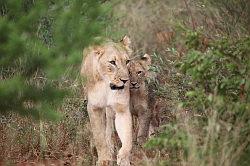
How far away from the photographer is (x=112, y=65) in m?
8.08

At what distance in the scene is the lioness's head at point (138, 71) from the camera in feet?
28.1

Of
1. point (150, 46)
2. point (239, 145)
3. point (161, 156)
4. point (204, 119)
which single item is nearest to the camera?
point (239, 145)

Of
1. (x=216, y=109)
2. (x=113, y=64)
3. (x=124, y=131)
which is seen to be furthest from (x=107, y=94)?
(x=216, y=109)

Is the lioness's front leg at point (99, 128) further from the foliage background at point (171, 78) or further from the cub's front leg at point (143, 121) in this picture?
the cub's front leg at point (143, 121)

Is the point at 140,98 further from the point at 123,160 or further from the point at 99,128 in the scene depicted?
the point at 123,160

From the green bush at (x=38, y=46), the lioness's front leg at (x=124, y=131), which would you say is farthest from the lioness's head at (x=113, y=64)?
the green bush at (x=38, y=46)

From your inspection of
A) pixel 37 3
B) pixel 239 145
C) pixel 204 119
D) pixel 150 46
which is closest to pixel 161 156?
pixel 204 119

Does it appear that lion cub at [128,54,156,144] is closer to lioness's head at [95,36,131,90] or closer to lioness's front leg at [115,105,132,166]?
lioness's head at [95,36,131,90]

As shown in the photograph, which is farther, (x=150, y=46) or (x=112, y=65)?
(x=150, y=46)

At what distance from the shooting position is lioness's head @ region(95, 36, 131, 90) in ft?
26.0

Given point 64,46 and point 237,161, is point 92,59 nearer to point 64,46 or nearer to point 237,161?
point 64,46

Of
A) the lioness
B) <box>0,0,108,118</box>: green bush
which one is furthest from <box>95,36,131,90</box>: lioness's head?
<box>0,0,108,118</box>: green bush

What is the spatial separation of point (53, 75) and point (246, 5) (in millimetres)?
2188

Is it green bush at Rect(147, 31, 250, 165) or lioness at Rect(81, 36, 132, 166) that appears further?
lioness at Rect(81, 36, 132, 166)
